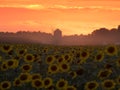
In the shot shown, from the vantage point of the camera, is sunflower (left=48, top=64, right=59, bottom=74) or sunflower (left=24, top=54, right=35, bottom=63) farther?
sunflower (left=24, top=54, right=35, bottom=63)

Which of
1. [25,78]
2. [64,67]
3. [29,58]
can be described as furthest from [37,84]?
[29,58]

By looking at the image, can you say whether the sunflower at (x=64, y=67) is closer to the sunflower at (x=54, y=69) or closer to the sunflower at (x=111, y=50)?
the sunflower at (x=54, y=69)

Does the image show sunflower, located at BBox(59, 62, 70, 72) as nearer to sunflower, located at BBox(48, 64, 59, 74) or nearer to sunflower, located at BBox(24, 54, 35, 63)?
sunflower, located at BBox(48, 64, 59, 74)

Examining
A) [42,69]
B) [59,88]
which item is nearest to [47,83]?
[59,88]

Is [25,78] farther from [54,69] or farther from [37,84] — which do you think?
[54,69]

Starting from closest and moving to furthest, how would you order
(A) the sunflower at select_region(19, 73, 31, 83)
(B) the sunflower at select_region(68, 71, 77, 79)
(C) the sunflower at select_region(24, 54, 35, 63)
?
1. (A) the sunflower at select_region(19, 73, 31, 83)
2. (B) the sunflower at select_region(68, 71, 77, 79)
3. (C) the sunflower at select_region(24, 54, 35, 63)

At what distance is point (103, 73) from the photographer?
9805mm

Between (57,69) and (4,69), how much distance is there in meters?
1.65

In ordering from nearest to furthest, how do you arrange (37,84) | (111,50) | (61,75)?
(37,84) → (61,75) → (111,50)

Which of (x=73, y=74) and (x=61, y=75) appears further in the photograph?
(x=61, y=75)

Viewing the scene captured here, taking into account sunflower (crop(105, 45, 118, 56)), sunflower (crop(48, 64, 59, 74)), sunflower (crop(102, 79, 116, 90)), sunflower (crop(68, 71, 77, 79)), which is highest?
sunflower (crop(105, 45, 118, 56))

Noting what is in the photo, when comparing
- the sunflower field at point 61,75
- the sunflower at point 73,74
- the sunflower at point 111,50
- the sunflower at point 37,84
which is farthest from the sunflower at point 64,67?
the sunflower at point 37,84

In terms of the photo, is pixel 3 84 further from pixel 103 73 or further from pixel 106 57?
pixel 106 57

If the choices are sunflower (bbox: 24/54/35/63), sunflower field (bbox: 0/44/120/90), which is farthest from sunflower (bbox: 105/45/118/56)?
sunflower (bbox: 24/54/35/63)
